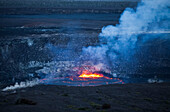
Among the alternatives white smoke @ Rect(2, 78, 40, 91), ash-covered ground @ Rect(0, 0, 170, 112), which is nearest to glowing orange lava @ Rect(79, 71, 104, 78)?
ash-covered ground @ Rect(0, 0, 170, 112)

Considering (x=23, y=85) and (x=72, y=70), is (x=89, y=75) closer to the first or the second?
(x=72, y=70)

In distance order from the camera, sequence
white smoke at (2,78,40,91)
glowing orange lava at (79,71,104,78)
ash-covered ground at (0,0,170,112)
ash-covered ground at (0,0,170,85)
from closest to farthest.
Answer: ash-covered ground at (0,0,170,112), white smoke at (2,78,40,91), glowing orange lava at (79,71,104,78), ash-covered ground at (0,0,170,85)

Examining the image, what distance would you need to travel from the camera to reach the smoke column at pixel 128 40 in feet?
47.1

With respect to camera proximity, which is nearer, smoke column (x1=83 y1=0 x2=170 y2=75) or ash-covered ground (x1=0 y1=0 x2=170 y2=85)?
ash-covered ground (x1=0 y1=0 x2=170 y2=85)

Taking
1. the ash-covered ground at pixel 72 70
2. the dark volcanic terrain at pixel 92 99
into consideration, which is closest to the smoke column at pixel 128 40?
the ash-covered ground at pixel 72 70

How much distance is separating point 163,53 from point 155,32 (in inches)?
271

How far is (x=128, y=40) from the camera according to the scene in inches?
748

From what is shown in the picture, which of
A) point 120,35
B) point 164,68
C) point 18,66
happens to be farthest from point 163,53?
point 18,66

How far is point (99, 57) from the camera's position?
1484 centimetres

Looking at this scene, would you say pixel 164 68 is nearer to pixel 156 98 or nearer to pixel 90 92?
pixel 156 98

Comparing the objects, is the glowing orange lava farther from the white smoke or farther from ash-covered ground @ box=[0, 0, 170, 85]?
the white smoke

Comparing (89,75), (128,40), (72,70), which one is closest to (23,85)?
(72,70)

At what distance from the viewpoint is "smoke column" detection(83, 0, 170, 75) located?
14.4m

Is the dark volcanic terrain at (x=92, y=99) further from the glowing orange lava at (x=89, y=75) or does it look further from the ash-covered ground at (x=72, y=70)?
the glowing orange lava at (x=89, y=75)
